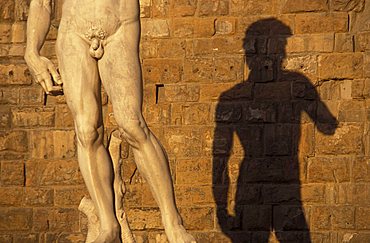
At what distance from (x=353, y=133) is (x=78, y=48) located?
4.36 meters

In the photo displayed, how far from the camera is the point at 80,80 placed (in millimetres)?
8773

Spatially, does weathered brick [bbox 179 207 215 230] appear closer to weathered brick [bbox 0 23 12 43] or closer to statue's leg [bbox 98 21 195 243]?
weathered brick [bbox 0 23 12 43]

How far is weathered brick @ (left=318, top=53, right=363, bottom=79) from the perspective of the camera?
12.5m

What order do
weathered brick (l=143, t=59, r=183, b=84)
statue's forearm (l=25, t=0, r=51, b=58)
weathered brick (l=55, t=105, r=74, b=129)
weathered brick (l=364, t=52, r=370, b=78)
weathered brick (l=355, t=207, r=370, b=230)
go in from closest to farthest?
1. statue's forearm (l=25, t=0, r=51, b=58)
2. weathered brick (l=355, t=207, r=370, b=230)
3. weathered brick (l=364, t=52, r=370, b=78)
4. weathered brick (l=143, t=59, r=183, b=84)
5. weathered brick (l=55, t=105, r=74, b=129)

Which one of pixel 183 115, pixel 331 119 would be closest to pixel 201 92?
pixel 183 115

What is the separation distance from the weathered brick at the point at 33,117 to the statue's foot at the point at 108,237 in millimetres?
4490

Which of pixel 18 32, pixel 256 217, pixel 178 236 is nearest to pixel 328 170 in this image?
pixel 256 217

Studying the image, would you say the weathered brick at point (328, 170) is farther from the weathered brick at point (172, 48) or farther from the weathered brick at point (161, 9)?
the weathered brick at point (161, 9)

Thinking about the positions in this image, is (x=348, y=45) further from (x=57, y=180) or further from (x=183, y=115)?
(x=57, y=180)

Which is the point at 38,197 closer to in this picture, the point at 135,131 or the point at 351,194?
the point at 351,194

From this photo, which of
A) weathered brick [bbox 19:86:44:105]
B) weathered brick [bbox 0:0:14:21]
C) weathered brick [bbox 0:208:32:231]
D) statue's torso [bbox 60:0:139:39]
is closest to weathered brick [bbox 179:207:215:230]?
weathered brick [bbox 0:208:32:231]

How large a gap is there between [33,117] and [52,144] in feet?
1.11

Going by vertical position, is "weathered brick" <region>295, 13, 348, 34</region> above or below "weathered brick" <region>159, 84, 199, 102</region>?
above

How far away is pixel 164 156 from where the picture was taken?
8.84 m
